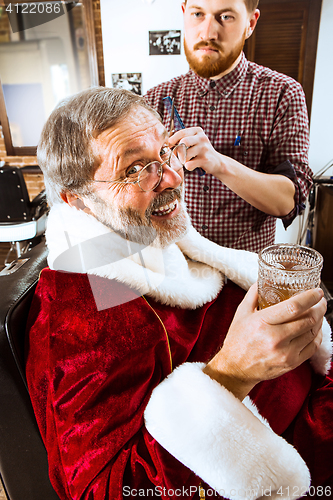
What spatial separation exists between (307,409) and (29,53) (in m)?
1.40

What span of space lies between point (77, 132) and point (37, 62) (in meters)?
0.39

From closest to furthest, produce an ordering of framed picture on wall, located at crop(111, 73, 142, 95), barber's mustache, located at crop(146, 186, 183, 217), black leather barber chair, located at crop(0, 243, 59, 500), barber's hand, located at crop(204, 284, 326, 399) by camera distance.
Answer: barber's hand, located at crop(204, 284, 326, 399) → black leather barber chair, located at crop(0, 243, 59, 500) → barber's mustache, located at crop(146, 186, 183, 217) → framed picture on wall, located at crop(111, 73, 142, 95)

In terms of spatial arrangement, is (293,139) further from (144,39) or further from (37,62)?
(37,62)

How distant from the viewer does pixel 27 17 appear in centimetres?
107

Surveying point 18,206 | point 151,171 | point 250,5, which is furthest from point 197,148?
point 18,206

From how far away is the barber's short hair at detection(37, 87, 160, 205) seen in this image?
0.82m

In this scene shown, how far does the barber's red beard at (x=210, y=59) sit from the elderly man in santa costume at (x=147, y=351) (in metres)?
0.27

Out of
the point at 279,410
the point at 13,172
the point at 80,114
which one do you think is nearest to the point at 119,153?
the point at 80,114

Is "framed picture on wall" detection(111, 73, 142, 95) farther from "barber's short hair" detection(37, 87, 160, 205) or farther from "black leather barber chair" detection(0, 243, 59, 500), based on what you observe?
"black leather barber chair" detection(0, 243, 59, 500)

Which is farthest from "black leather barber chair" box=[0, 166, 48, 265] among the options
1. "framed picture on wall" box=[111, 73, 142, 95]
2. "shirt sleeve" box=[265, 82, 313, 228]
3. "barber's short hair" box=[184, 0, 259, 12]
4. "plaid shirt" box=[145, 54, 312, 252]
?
"barber's short hair" box=[184, 0, 259, 12]

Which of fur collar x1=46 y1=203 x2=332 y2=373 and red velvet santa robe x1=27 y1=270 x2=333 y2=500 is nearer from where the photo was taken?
red velvet santa robe x1=27 y1=270 x2=333 y2=500

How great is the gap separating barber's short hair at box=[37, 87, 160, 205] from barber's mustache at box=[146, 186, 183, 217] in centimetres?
19

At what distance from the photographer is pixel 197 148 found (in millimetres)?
982

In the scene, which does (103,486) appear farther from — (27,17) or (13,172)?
(13,172)
